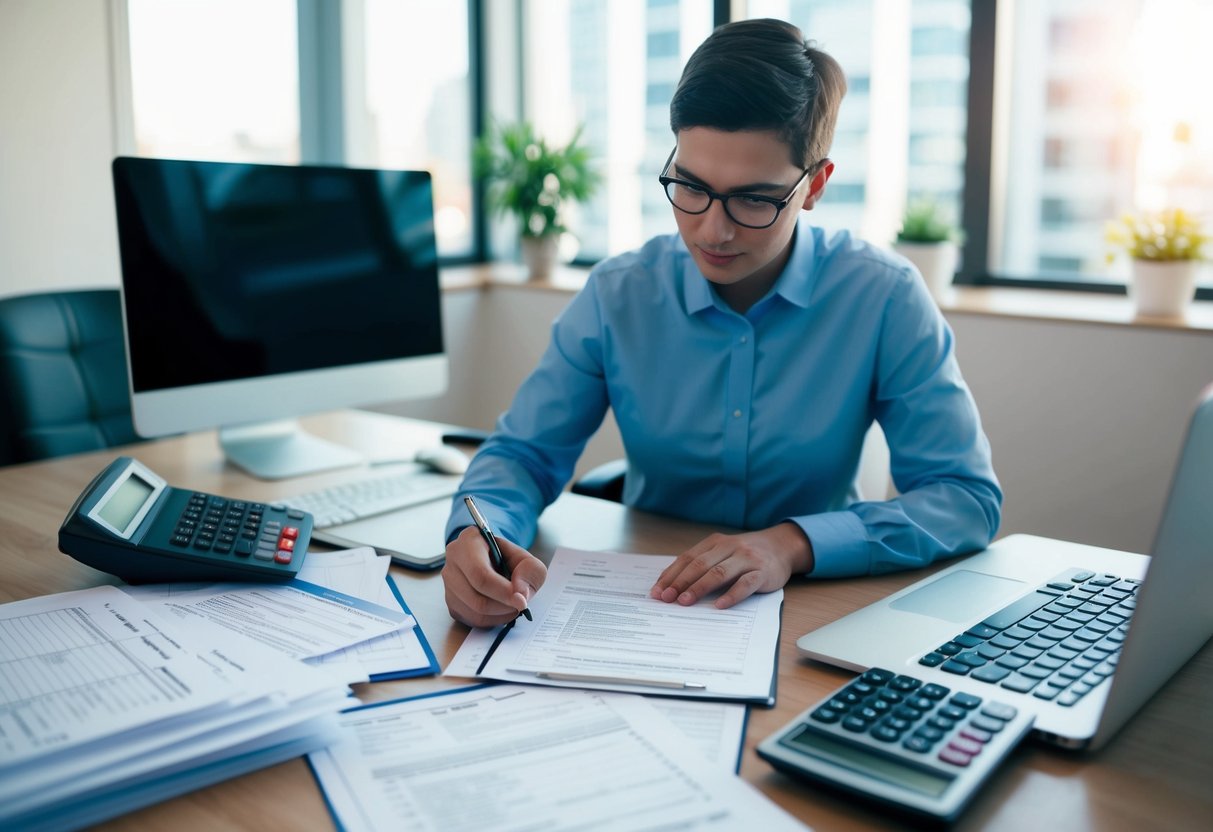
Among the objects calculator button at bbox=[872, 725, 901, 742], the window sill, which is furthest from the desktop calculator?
the window sill

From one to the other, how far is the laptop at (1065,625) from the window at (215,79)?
2355 mm

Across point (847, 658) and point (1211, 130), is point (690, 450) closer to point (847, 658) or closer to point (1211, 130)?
point (847, 658)

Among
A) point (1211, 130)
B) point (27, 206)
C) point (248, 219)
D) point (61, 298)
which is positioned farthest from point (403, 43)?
point (1211, 130)

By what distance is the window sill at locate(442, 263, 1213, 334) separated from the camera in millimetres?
2402

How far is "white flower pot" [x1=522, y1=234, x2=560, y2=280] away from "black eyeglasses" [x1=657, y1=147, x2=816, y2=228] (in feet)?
7.36

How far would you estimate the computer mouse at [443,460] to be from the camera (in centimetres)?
168

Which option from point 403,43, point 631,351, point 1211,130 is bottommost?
point 631,351

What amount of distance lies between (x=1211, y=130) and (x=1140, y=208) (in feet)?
0.81

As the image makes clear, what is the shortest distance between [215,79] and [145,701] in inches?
106

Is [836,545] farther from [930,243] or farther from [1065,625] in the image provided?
[930,243]

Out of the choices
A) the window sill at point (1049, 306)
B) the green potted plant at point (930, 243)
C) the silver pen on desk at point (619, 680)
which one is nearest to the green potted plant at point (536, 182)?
the window sill at point (1049, 306)

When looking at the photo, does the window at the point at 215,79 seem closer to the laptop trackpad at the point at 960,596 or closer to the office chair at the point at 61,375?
the office chair at the point at 61,375

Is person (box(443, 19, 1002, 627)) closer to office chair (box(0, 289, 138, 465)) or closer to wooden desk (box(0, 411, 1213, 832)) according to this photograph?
wooden desk (box(0, 411, 1213, 832))

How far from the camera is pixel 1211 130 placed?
8.62ft
